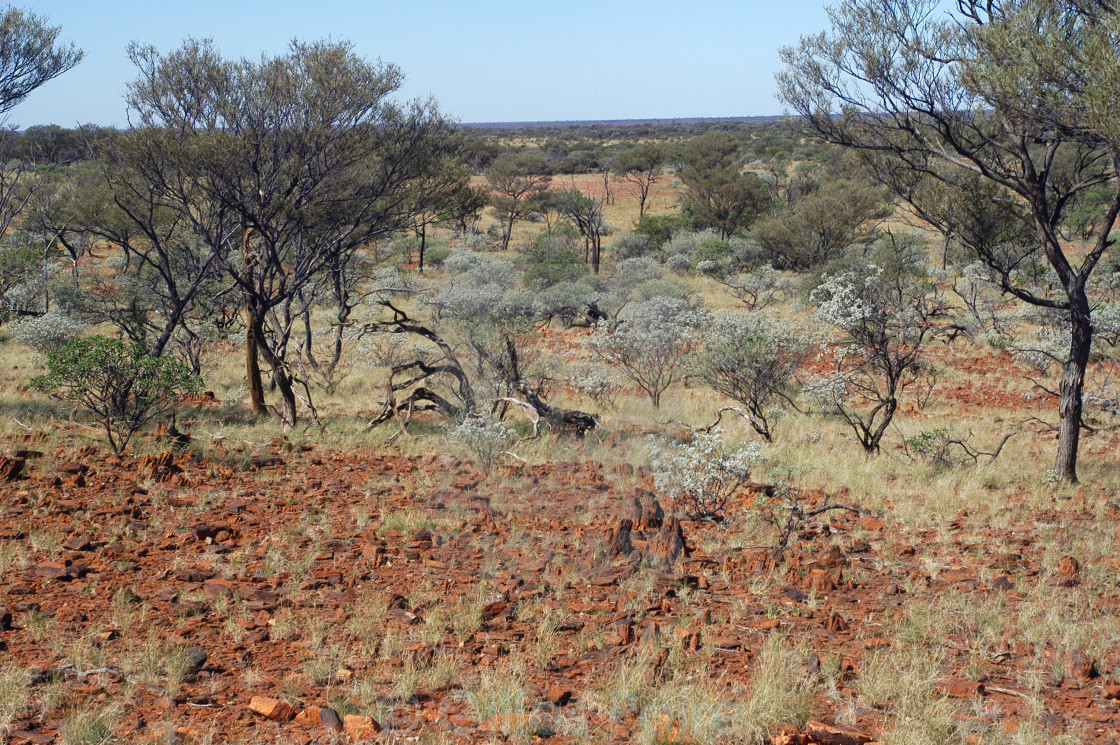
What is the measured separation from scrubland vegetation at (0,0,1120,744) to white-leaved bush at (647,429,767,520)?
0.12 feet

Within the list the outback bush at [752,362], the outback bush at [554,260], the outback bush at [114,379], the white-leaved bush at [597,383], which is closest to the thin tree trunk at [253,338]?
the outback bush at [114,379]

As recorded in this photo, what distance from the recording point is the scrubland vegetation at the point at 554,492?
12.7 feet

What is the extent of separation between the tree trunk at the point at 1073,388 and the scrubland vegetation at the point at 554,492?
0.05 m

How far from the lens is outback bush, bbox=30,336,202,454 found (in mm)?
8445

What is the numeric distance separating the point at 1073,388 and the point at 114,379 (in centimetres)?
1055

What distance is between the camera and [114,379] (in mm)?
8734

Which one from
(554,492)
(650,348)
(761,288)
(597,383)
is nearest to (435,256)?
(761,288)

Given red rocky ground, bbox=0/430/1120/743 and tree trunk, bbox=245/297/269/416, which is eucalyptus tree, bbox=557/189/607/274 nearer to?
tree trunk, bbox=245/297/269/416

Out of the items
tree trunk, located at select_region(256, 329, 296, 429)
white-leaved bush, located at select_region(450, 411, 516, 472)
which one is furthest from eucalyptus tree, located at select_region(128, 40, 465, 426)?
white-leaved bush, located at select_region(450, 411, 516, 472)

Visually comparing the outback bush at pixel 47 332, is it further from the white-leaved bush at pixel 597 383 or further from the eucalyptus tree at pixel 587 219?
the eucalyptus tree at pixel 587 219

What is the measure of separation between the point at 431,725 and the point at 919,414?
41.6 feet

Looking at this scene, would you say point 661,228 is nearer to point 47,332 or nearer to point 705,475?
point 47,332

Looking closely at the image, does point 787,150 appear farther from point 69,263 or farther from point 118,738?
point 118,738

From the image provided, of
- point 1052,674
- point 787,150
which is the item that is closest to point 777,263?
point 1052,674
